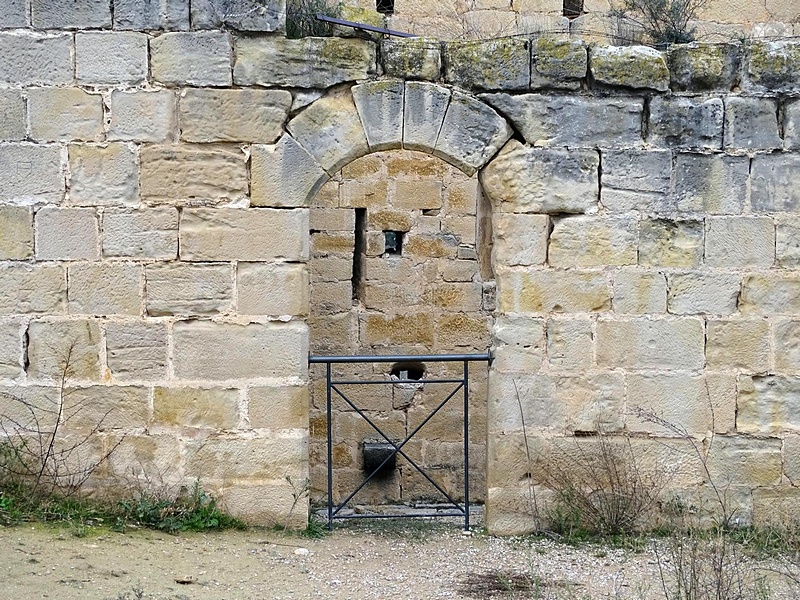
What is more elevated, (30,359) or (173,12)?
(173,12)

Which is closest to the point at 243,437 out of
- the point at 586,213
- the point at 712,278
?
the point at 586,213

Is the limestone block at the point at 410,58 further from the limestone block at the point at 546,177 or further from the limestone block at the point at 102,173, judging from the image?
the limestone block at the point at 102,173

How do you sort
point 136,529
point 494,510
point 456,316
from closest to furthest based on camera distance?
point 136,529 < point 494,510 < point 456,316

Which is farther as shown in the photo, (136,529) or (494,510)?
(494,510)

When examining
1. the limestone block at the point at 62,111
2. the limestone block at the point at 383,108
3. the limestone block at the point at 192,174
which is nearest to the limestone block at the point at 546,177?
the limestone block at the point at 383,108

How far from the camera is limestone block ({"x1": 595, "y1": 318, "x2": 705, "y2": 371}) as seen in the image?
5992 millimetres

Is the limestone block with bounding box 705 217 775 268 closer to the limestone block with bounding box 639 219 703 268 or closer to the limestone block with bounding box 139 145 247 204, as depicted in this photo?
the limestone block with bounding box 639 219 703 268

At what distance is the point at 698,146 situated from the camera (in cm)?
597

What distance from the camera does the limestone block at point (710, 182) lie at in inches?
235

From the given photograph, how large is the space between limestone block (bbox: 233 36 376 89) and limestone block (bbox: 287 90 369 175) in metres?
0.14

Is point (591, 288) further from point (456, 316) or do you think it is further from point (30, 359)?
point (30, 359)

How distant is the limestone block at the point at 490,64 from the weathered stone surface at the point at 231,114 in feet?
3.34

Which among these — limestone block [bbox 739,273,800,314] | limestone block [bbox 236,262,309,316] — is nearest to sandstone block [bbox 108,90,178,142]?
limestone block [bbox 236,262,309,316]

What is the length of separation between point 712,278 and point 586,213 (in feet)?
2.83
